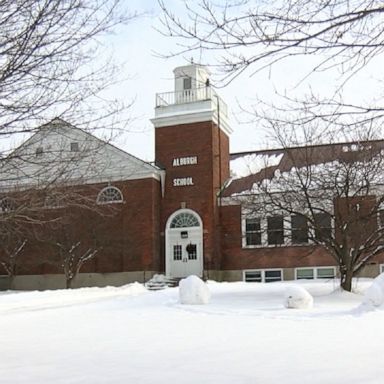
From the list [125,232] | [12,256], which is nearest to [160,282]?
[125,232]

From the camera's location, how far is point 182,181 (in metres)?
34.0

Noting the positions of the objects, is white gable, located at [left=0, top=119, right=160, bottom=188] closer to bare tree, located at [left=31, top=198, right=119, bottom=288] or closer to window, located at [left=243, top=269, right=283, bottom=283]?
bare tree, located at [left=31, top=198, right=119, bottom=288]

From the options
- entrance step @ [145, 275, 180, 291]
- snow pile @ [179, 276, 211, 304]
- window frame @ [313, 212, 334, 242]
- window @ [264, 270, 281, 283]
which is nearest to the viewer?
snow pile @ [179, 276, 211, 304]

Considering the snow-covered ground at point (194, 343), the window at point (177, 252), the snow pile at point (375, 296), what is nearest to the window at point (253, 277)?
the window at point (177, 252)

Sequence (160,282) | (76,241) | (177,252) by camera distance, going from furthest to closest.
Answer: (177,252)
(76,241)
(160,282)

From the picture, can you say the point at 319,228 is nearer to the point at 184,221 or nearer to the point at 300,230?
the point at 300,230

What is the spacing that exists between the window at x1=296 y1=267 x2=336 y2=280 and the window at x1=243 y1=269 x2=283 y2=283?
1.00 meters

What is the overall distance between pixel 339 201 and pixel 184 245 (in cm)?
1419

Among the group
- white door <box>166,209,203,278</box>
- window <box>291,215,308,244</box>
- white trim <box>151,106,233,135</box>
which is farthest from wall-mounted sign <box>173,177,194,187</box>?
window <box>291,215,308,244</box>

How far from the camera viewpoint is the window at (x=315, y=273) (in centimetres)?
3200

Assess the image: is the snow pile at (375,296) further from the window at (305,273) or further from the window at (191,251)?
the window at (191,251)

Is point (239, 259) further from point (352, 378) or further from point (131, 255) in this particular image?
point (352, 378)

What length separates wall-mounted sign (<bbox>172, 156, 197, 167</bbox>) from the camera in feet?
111

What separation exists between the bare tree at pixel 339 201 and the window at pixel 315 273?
10.6 m
